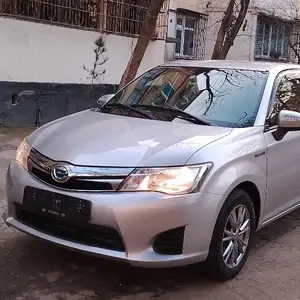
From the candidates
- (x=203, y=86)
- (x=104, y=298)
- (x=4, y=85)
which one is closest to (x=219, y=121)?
(x=203, y=86)

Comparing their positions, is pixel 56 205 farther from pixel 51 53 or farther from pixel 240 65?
pixel 51 53

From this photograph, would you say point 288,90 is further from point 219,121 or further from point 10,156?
point 10,156

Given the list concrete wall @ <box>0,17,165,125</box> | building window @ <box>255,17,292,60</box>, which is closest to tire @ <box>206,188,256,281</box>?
concrete wall @ <box>0,17,165,125</box>

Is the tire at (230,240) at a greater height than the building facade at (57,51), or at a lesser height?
lesser

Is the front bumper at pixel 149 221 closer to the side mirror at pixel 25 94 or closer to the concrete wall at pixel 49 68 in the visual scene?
the concrete wall at pixel 49 68

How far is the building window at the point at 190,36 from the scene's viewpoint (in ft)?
55.4

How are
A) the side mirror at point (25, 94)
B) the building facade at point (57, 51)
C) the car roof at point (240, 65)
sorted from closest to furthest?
the car roof at point (240, 65), the building facade at point (57, 51), the side mirror at point (25, 94)

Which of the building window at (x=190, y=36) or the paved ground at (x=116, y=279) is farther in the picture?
the building window at (x=190, y=36)

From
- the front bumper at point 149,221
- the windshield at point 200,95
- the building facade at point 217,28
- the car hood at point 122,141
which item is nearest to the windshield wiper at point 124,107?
the windshield at point 200,95

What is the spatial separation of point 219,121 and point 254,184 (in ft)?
1.97

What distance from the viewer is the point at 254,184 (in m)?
4.08

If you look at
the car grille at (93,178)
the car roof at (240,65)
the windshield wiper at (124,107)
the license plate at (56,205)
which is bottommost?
the license plate at (56,205)

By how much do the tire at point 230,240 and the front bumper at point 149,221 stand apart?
0.43ft

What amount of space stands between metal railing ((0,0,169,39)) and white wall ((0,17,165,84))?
19 cm
